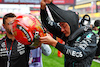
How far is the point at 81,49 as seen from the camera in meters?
1.95

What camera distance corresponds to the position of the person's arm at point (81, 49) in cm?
192

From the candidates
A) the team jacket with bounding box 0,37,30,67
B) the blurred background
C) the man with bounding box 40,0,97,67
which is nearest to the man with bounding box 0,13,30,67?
the team jacket with bounding box 0,37,30,67

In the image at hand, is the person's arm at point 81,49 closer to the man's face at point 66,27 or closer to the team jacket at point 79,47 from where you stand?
the team jacket at point 79,47

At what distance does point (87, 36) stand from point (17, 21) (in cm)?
99

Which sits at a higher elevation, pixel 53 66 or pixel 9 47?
pixel 9 47

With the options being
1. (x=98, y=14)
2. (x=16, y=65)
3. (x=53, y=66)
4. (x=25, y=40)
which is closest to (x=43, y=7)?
(x=25, y=40)

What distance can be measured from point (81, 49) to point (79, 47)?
4cm

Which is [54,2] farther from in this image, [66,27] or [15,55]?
[66,27]

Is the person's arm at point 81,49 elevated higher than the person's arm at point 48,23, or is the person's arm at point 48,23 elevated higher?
the person's arm at point 48,23

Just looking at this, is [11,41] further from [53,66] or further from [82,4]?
[82,4]

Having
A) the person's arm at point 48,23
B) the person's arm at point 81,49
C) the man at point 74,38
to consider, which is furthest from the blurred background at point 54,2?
the person's arm at point 81,49

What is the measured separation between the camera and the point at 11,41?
258cm

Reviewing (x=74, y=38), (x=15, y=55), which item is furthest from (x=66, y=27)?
(x=15, y=55)

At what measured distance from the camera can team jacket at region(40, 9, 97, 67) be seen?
1.93 metres
